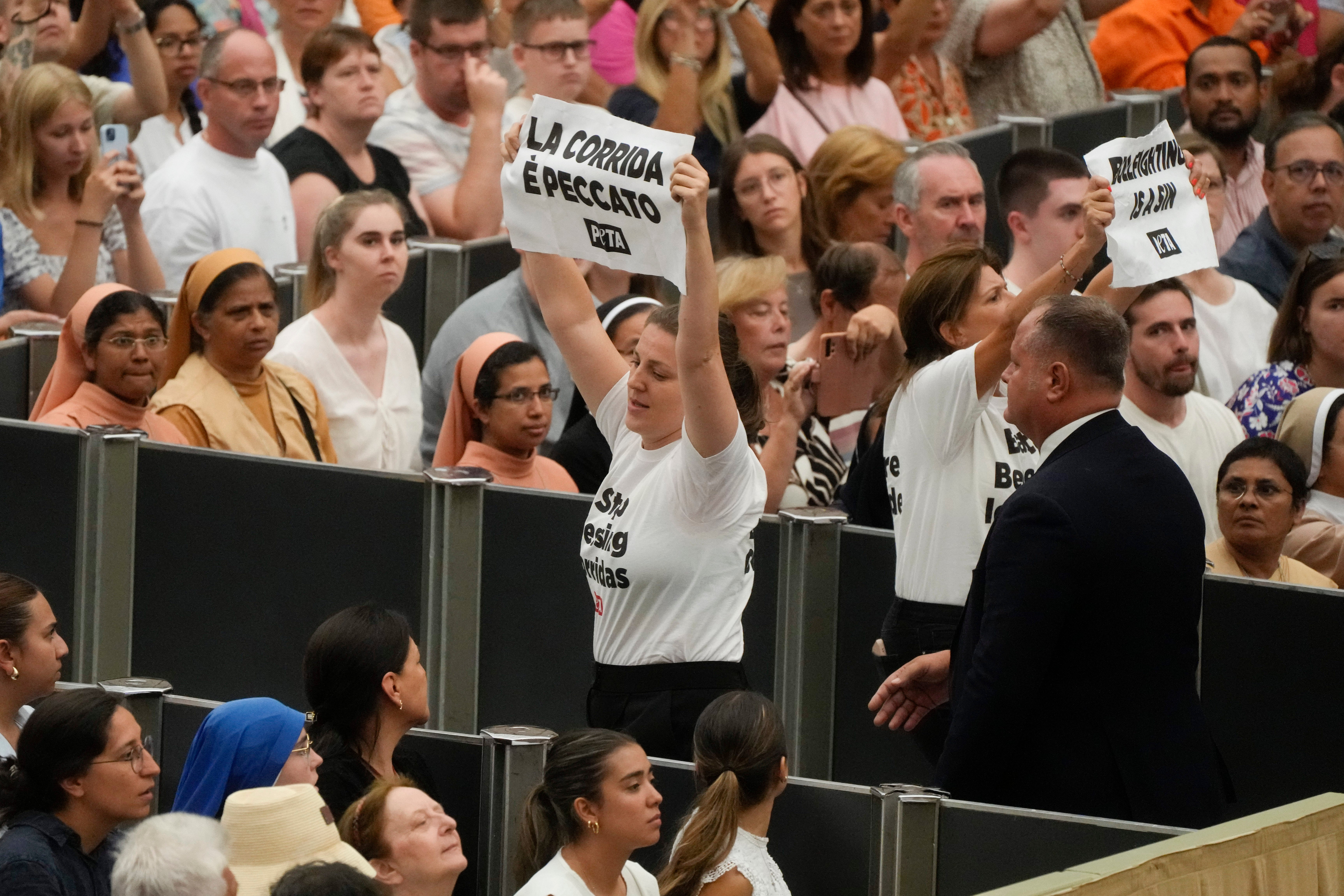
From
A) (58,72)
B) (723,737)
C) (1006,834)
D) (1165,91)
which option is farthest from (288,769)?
(1165,91)

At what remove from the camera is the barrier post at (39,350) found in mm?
6984

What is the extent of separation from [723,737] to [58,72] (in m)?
4.19

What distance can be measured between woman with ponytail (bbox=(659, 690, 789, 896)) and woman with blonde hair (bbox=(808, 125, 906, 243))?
162 inches

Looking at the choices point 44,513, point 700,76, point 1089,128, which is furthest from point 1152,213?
A: point 1089,128

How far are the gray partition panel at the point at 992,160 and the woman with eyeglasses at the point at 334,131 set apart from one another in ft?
8.71

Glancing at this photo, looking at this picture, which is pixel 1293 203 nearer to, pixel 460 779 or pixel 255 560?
pixel 255 560

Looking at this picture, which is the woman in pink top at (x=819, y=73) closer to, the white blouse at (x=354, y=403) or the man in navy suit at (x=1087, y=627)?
the white blouse at (x=354, y=403)

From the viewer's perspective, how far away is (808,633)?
593 centimetres

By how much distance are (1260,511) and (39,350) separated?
380cm

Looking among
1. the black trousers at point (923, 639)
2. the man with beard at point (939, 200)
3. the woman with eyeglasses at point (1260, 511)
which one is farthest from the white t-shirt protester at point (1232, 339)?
the black trousers at point (923, 639)

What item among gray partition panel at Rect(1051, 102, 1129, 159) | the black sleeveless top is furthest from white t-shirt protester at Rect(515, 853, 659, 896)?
gray partition panel at Rect(1051, 102, 1129, 159)

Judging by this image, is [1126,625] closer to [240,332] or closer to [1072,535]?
[1072,535]

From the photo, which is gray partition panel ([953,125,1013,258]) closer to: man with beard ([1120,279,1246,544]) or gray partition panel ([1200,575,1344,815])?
man with beard ([1120,279,1246,544])

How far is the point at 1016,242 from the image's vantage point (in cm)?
759
